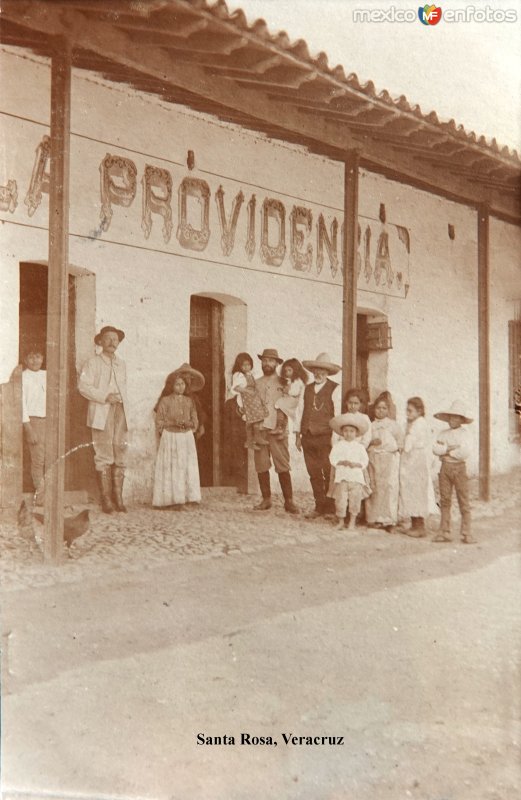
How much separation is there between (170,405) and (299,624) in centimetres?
131

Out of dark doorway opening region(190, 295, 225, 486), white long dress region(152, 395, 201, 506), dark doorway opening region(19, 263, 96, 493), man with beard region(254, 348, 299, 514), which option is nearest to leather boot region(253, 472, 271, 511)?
man with beard region(254, 348, 299, 514)

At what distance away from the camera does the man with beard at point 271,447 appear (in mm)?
3988

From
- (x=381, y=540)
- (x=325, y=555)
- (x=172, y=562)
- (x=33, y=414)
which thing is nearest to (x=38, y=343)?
(x=33, y=414)

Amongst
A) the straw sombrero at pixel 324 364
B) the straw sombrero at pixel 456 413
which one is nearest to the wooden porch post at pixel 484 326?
the straw sombrero at pixel 456 413

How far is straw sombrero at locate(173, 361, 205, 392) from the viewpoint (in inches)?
144

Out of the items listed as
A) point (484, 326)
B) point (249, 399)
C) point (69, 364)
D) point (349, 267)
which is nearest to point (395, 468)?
point (249, 399)

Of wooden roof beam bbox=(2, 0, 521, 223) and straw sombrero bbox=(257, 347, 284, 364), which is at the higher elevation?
wooden roof beam bbox=(2, 0, 521, 223)

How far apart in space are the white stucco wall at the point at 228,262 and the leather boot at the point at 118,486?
0.21 feet

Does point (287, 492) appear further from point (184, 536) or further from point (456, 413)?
point (456, 413)

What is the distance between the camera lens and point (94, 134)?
339cm

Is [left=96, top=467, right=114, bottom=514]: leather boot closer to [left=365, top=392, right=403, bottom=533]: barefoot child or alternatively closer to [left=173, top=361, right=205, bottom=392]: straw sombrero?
[left=173, top=361, right=205, bottom=392]: straw sombrero

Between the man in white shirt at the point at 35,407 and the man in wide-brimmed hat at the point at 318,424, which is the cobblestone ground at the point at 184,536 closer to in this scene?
the man in wide-brimmed hat at the point at 318,424

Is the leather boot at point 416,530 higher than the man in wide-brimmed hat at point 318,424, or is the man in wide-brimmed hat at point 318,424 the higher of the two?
the man in wide-brimmed hat at point 318,424

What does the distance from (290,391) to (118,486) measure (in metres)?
1.23
